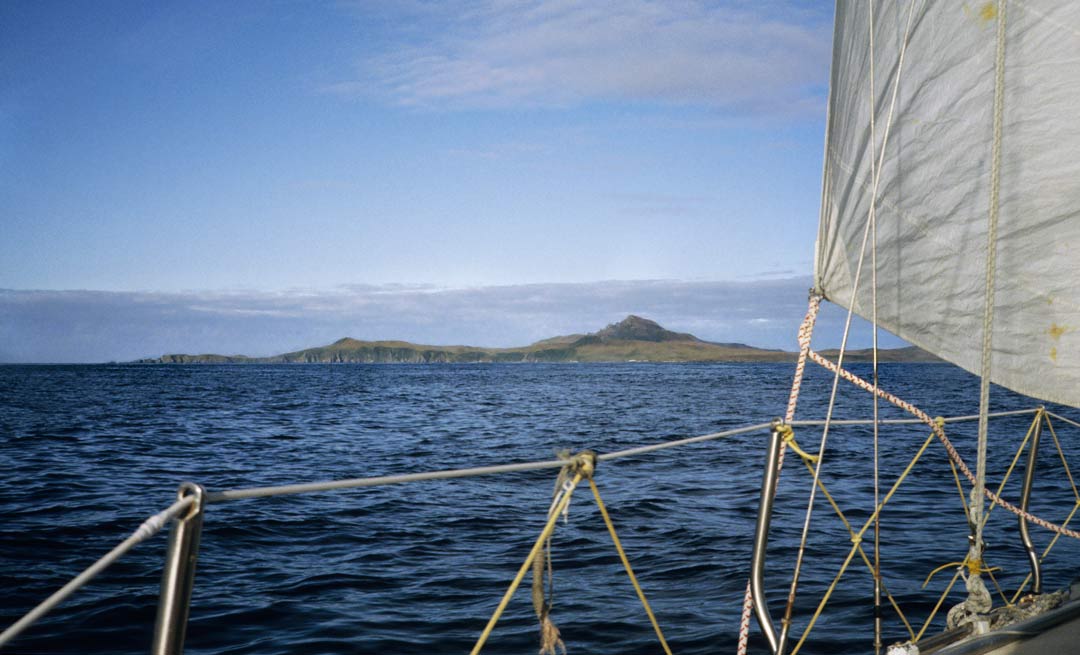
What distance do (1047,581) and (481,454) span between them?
1401 centimetres

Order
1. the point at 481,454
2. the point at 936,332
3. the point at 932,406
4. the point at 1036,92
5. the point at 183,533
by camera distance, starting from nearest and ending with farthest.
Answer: the point at 183,533 < the point at 1036,92 < the point at 936,332 < the point at 481,454 < the point at 932,406

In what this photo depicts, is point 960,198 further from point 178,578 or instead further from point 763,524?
point 178,578

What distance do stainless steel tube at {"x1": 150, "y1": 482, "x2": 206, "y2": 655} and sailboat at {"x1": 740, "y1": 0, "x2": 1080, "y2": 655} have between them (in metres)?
2.32

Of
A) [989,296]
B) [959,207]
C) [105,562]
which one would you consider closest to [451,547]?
[959,207]

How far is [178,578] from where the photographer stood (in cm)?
202

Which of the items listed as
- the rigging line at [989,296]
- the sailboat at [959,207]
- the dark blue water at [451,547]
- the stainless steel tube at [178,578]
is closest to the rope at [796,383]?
the sailboat at [959,207]

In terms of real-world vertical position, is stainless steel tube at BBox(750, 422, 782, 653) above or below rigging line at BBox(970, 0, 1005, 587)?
below

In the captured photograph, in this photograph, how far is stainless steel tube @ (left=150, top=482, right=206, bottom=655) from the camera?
201 centimetres

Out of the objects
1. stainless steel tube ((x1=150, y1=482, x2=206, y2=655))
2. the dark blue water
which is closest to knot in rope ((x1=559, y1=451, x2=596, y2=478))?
stainless steel tube ((x1=150, y1=482, x2=206, y2=655))

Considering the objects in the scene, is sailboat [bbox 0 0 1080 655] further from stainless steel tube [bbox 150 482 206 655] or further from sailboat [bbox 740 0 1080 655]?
stainless steel tube [bbox 150 482 206 655]

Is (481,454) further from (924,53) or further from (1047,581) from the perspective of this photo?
(924,53)

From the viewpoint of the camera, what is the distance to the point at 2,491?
14602mm

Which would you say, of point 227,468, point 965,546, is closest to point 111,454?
point 227,468

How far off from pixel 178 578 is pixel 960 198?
3916 millimetres
